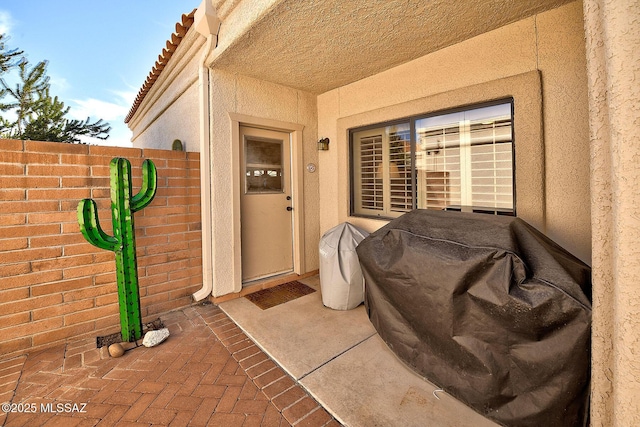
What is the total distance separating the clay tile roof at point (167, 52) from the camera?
3973 mm

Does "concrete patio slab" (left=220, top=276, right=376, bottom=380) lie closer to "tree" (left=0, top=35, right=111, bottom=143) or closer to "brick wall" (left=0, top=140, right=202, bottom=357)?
"brick wall" (left=0, top=140, right=202, bottom=357)

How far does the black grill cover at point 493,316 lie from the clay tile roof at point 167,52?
4.32 meters

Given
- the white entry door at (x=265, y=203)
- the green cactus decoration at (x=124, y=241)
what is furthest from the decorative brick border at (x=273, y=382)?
the white entry door at (x=265, y=203)

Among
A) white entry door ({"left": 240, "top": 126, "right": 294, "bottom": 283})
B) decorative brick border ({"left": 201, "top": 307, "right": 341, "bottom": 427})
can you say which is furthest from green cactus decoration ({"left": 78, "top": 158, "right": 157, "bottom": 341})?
white entry door ({"left": 240, "top": 126, "right": 294, "bottom": 283})

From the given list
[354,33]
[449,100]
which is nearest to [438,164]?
[449,100]

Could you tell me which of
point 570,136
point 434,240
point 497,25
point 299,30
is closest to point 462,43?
point 497,25

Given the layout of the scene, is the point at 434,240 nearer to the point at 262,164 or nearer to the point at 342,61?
the point at 342,61

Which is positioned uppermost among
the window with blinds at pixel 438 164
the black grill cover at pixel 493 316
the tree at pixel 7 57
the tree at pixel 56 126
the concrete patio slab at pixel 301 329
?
the tree at pixel 7 57

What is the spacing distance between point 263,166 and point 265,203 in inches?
25.7

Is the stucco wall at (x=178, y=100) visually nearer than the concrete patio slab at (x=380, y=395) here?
No

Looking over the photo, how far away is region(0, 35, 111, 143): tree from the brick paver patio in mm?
13271

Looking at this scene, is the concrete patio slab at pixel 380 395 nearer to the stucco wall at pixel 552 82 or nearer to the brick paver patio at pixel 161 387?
the brick paver patio at pixel 161 387

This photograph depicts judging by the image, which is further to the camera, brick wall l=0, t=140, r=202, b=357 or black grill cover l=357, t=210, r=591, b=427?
brick wall l=0, t=140, r=202, b=357

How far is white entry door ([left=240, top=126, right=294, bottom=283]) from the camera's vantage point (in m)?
4.50
